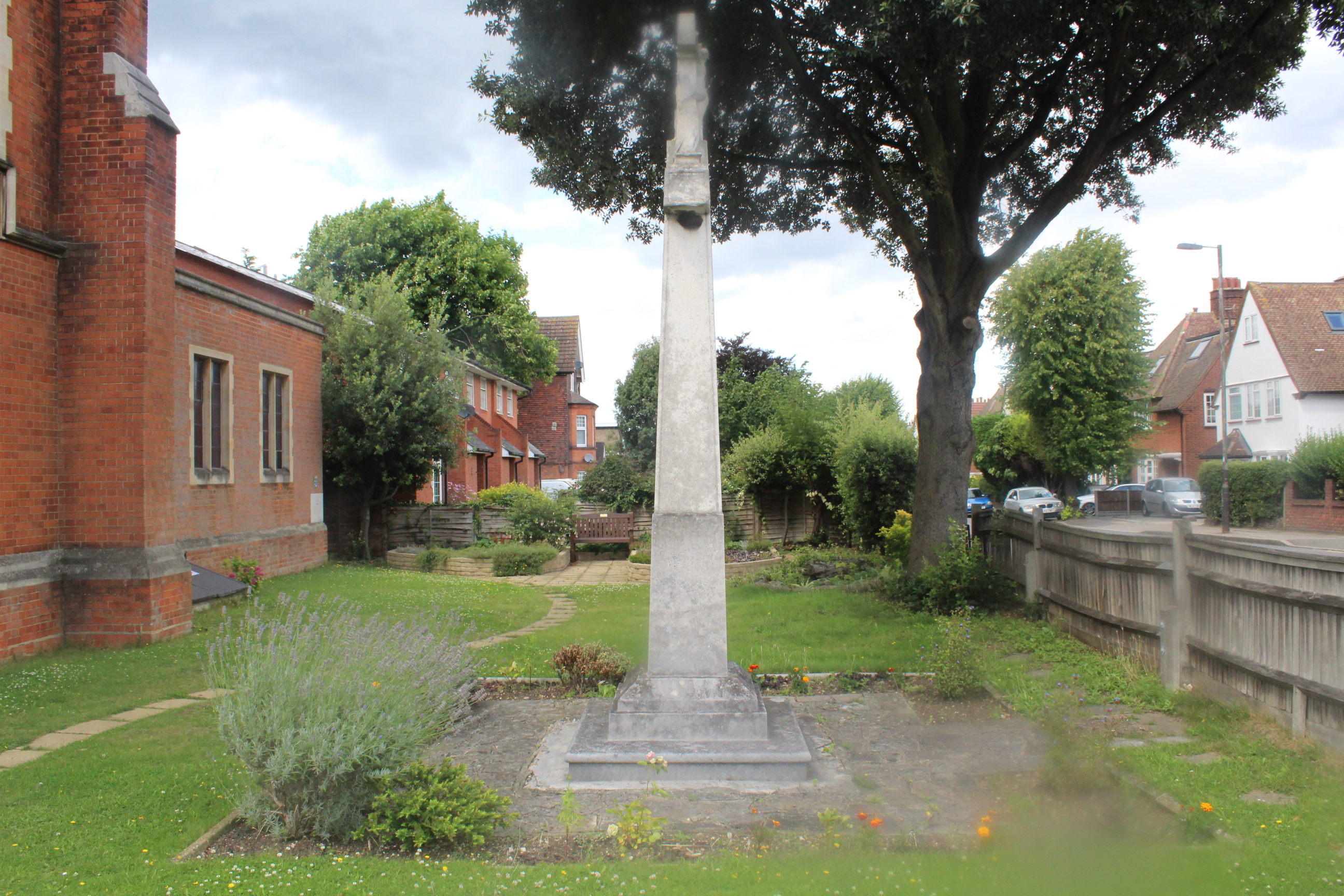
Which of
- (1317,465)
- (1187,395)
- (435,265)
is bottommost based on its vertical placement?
(1317,465)

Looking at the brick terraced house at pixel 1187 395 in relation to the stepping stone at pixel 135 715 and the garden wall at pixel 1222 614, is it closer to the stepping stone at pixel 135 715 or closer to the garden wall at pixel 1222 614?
the garden wall at pixel 1222 614

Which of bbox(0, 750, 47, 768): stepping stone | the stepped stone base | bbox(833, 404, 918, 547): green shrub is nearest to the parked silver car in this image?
bbox(833, 404, 918, 547): green shrub

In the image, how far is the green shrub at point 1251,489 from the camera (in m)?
25.9

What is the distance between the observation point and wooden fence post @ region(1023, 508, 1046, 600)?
1073 cm

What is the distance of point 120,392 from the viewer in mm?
9477

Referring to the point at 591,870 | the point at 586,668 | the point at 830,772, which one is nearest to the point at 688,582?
the point at 830,772

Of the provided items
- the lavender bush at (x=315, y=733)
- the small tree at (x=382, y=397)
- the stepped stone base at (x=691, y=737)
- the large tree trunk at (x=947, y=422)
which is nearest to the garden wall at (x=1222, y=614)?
the large tree trunk at (x=947, y=422)

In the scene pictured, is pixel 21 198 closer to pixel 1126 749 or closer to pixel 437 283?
pixel 1126 749

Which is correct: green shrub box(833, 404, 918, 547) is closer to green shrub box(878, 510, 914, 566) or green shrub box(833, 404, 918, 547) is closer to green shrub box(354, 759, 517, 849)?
green shrub box(878, 510, 914, 566)

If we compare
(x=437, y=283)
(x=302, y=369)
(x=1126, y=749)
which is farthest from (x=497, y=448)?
(x=1126, y=749)

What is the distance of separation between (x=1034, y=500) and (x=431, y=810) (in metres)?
35.0

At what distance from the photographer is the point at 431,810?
4227 mm

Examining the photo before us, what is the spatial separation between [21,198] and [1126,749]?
11.5m

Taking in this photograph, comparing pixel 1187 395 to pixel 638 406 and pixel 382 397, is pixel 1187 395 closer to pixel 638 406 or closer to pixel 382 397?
pixel 638 406
